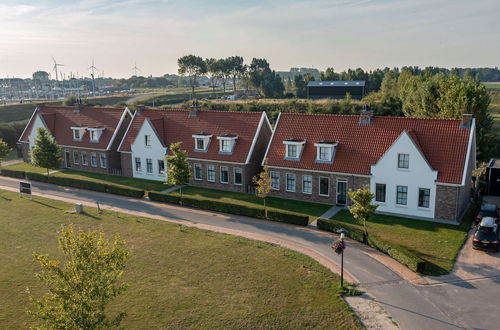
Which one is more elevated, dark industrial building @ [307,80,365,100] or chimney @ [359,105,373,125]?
dark industrial building @ [307,80,365,100]

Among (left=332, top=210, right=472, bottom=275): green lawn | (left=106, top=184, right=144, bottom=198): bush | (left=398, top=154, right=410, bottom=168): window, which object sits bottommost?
Answer: (left=332, top=210, right=472, bottom=275): green lawn

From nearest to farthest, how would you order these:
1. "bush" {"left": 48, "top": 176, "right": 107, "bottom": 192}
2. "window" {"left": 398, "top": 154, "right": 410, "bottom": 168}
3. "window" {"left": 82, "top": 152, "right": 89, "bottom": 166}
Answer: "window" {"left": 398, "top": 154, "right": 410, "bottom": 168}, "bush" {"left": 48, "top": 176, "right": 107, "bottom": 192}, "window" {"left": 82, "top": 152, "right": 89, "bottom": 166}

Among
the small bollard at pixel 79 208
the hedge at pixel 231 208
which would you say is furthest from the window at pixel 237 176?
the small bollard at pixel 79 208

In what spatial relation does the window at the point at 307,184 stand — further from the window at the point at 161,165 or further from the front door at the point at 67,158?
the front door at the point at 67,158

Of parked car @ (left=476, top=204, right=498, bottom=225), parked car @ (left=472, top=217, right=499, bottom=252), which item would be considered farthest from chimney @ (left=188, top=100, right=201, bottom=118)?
parked car @ (left=472, top=217, right=499, bottom=252)

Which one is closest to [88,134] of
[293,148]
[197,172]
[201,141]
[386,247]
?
[197,172]

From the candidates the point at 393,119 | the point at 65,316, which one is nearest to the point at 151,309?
the point at 65,316

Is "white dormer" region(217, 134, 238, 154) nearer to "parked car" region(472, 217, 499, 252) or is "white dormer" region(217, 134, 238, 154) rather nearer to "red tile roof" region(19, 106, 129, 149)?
"red tile roof" region(19, 106, 129, 149)
